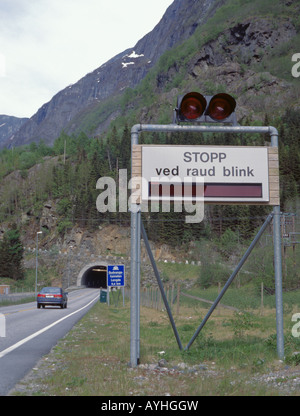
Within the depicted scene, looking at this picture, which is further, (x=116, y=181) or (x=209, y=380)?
(x=116, y=181)

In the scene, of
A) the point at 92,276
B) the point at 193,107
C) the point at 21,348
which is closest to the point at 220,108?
the point at 193,107

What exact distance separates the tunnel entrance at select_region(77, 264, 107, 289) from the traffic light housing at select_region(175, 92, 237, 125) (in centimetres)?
8580

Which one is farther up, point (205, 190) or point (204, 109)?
point (204, 109)

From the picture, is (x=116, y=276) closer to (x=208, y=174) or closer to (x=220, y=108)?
(x=208, y=174)

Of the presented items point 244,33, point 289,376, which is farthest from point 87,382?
point 244,33

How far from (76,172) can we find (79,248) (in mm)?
47432

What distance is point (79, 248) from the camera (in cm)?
9862

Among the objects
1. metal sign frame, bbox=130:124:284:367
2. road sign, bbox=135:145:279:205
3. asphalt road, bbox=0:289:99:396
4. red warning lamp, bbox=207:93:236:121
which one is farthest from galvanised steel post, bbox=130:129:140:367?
red warning lamp, bbox=207:93:236:121

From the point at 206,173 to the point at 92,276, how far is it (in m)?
109

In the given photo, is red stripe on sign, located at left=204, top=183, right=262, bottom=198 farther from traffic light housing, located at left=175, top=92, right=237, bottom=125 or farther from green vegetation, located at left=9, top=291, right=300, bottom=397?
green vegetation, located at left=9, top=291, right=300, bottom=397

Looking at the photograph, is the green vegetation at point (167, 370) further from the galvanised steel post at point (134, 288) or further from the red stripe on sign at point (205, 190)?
the red stripe on sign at point (205, 190)

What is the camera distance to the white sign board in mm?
8711

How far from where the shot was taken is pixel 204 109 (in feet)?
29.0

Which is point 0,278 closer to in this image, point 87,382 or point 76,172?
point 76,172
